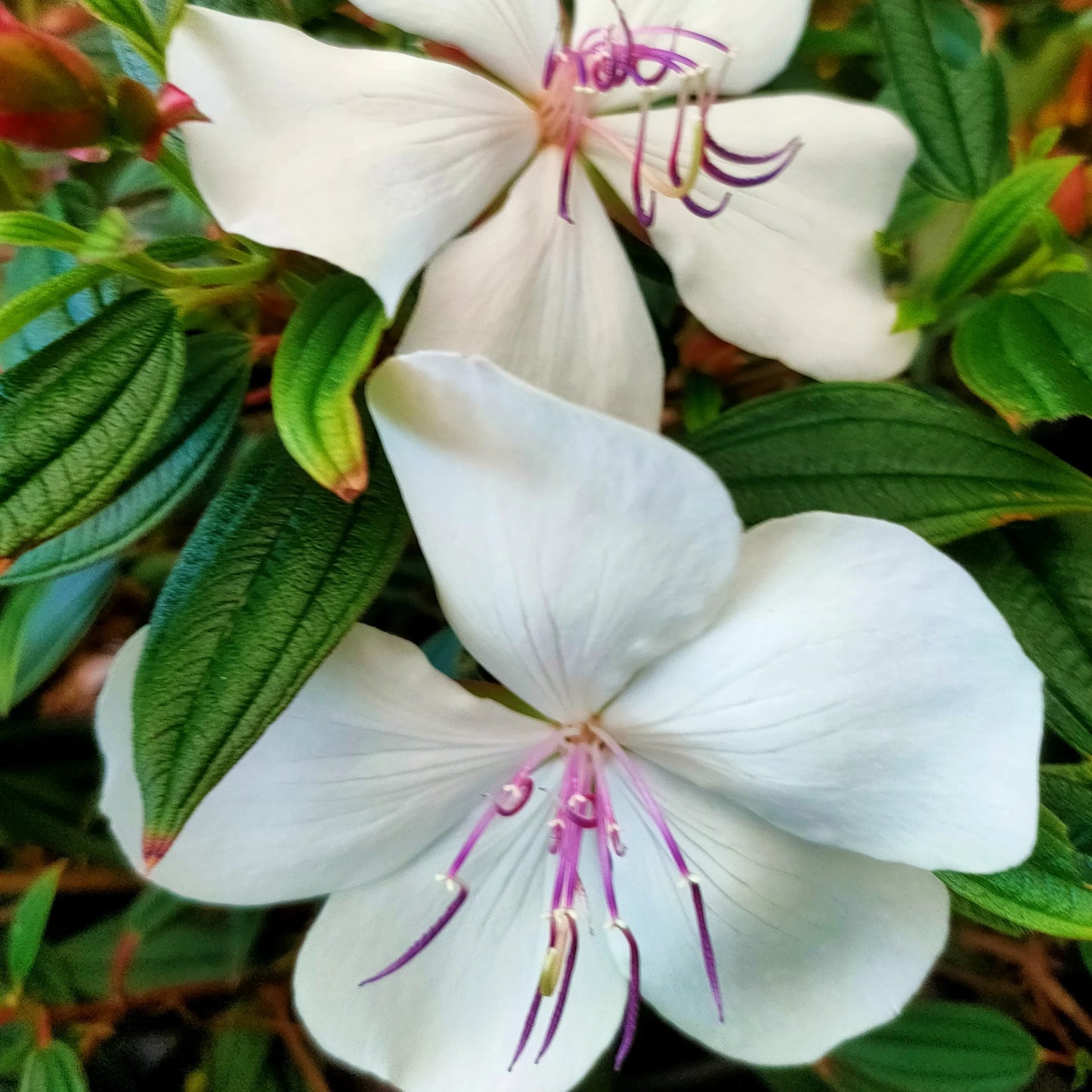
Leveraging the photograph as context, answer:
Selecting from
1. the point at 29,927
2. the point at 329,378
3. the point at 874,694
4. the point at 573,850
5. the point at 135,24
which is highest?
the point at 135,24

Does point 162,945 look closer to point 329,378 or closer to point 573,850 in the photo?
point 573,850

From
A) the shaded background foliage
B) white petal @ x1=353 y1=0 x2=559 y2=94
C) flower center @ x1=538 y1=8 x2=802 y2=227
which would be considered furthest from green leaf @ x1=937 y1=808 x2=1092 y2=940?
white petal @ x1=353 y1=0 x2=559 y2=94

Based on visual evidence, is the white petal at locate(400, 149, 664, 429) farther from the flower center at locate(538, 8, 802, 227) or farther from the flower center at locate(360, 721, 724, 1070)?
the flower center at locate(360, 721, 724, 1070)

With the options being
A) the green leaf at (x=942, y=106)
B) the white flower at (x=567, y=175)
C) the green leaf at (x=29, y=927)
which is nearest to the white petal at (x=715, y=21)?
the white flower at (x=567, y=175)

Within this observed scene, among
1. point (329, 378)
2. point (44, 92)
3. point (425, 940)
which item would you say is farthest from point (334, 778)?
point (44, 92)

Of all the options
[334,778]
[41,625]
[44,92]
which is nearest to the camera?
[44,92]

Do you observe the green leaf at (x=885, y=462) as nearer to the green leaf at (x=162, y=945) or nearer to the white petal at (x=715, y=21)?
the white petal at (x=715, y=21)
